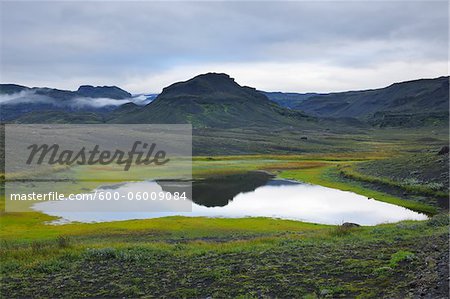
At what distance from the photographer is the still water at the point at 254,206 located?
143ft

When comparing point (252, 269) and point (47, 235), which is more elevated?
point (252, 269)

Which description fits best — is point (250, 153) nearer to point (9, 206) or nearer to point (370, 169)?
point (370, 169)

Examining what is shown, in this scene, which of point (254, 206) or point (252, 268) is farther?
point (254, 206)

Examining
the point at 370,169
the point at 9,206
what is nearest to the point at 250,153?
the point at 370,169

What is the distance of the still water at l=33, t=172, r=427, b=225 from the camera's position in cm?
4350

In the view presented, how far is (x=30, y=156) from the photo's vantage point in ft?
295

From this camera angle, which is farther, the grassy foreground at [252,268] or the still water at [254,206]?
the still water at [254,206]

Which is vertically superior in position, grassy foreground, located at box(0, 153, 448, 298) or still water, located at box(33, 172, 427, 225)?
grassy foreground, located at box(0, 153, 448, 298)

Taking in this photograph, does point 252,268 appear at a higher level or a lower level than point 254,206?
higher

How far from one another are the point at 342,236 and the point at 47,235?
859 inches

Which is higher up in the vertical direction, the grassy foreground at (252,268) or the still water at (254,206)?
the grassy foreground at (252,268)

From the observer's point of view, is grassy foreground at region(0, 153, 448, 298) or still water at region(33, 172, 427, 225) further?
still water at region(33, 172, 427, 225)

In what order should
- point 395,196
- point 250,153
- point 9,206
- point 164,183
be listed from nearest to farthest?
point 9,206 → point 395,196 → point 164,183 → point 250,153

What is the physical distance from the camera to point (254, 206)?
167 ft
